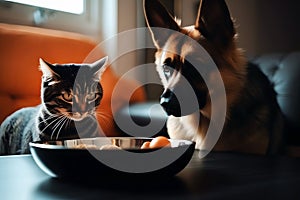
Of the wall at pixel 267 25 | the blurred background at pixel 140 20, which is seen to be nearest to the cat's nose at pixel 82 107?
the blurred background at pixel 140 20

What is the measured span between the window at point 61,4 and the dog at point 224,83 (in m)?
1.05

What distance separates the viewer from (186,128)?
1.31 m

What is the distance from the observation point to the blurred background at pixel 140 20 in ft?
6.97

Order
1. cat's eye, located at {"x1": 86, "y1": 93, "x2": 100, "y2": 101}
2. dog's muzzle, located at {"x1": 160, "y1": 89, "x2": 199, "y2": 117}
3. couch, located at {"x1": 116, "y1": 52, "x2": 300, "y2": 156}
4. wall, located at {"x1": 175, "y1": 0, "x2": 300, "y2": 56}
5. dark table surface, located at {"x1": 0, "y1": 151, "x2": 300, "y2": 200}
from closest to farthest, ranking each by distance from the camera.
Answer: dark table surface, located at {"x1": 0, "y1": 151, "x2": 300, "y2": 200}
dog's muzzle, located at {"x1": 160, "y1": 89, "x2": 199, "y2": 117}
cat's eye, located at {"x1": 86, "y1": 93, "x2": 100, "y2": 101}
couch, located at {"x1": 116, "y1": 52, "x2": 300, "y2": 156}
wall, located at {"x1": 175, "y1": 0, "x2": 300, "y2": 56}

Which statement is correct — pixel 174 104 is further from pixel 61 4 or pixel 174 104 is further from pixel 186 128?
pixel 61 4

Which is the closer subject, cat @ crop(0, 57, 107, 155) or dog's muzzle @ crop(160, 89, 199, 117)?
dog's muzzle @ crop(160, 89, 199, 117)

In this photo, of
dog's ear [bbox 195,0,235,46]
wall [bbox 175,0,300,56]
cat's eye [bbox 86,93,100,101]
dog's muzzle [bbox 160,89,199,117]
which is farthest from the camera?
wall [bbox 175,0,300,56]

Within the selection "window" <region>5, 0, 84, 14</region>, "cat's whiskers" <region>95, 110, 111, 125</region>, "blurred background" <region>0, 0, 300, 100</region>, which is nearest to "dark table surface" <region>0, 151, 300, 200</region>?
"cat's whiskers" <region>95, 110, 111, 125</region>

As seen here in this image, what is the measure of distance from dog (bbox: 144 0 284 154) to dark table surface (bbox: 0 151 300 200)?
38 centimetres

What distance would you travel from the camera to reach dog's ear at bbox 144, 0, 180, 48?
1.37 m

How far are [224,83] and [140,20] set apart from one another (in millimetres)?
1305

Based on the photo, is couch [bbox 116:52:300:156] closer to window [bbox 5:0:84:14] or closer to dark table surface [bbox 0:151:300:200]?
dark table surface [bbox 0:151:300:200]

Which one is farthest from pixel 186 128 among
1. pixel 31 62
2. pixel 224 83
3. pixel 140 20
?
pixel 140 20

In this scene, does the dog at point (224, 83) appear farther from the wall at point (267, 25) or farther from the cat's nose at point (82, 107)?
the wall at point (267, 25)
